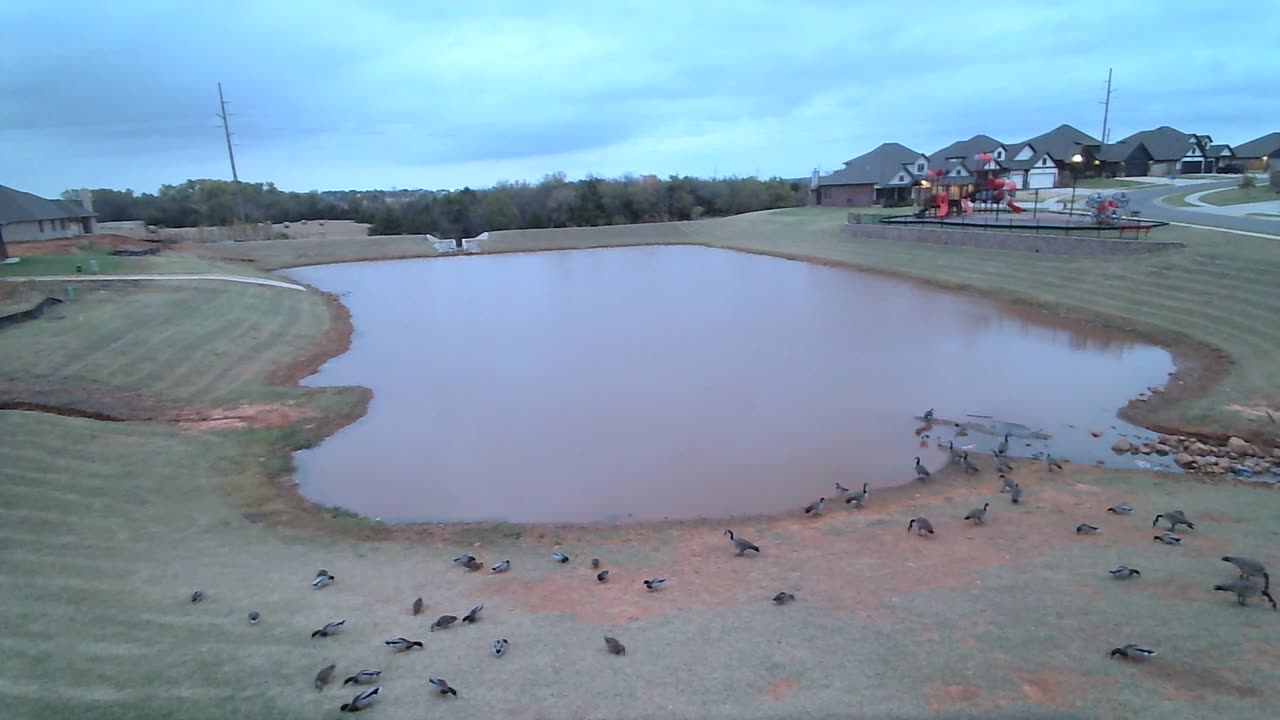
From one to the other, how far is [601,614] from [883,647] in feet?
9.36

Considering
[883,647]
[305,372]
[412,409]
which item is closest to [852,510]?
[883,647]

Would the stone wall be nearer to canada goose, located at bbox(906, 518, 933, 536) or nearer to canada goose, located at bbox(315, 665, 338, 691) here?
canada goose, located at bbox(906, 518, 933, 536)

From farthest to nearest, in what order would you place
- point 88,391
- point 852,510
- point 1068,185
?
point 1068,185, point 88,391, point 852,510

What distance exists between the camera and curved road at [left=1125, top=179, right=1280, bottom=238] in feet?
83.3

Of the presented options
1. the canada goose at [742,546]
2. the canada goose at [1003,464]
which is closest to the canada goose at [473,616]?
the canada goose at [742,546]

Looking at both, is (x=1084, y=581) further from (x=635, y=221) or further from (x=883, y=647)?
(x=635, y=221)

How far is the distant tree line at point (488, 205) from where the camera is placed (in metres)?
62.0

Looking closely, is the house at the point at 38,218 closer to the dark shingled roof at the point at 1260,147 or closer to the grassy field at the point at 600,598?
the grassy field at the point at 600,598

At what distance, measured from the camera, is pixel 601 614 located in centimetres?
790

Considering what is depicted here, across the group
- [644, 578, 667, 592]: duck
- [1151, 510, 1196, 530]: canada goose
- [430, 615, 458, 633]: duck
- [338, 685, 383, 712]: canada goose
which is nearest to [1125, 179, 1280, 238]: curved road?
[1151, 510, 1196, 530]: canada goose

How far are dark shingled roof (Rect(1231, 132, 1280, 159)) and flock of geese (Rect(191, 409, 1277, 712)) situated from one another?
5999 cm

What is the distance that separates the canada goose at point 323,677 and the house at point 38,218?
107 feet

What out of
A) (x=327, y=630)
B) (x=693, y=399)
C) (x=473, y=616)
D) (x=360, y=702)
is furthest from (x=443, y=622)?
(x=693, y=399)

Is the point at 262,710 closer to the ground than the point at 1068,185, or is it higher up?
closer to the ground
